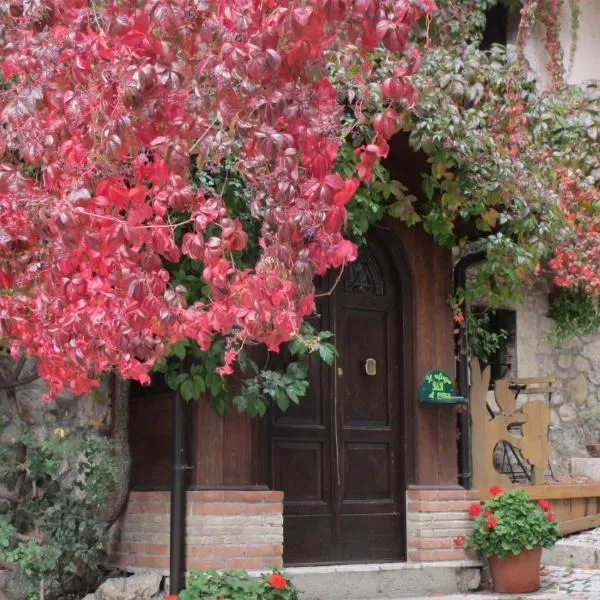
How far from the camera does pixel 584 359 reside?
11.0 meters

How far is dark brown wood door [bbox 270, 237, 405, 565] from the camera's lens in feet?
23.6

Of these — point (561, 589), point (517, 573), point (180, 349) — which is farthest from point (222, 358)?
point (561, 589)

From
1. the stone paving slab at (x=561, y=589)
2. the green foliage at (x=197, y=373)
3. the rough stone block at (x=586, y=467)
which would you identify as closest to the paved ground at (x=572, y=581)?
the stone paving slab at (x=561, y=589)

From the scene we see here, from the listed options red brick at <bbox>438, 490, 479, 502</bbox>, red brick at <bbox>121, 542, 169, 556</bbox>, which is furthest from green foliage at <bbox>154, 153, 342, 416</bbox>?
red brick at <bbox>438, 490, 479, 502</bbox>

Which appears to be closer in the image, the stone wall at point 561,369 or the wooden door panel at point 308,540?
the wooden door panel at point 308,540

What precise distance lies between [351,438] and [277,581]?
185 cm

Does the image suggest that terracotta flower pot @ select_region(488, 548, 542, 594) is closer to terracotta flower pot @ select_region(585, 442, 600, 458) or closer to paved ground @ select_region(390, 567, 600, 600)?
paved ground @ select_region(390, 567, 600, 600)

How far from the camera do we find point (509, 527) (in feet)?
24.1

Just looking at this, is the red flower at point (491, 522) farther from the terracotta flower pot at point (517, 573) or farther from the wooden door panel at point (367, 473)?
the wooden door panel at point (367, 473)

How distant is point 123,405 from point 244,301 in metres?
3.12

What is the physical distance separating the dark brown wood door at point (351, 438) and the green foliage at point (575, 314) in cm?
338

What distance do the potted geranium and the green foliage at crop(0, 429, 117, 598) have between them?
2.76 m

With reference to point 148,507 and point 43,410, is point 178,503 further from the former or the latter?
point 43,410

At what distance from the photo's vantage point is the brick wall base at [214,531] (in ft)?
20.9
